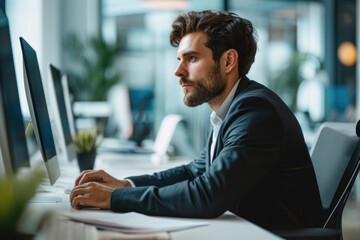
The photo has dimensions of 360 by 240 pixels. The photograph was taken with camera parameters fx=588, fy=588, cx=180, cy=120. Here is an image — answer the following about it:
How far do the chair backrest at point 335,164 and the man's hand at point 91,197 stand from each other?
2.20 feet

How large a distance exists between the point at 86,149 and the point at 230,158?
1.45 meters

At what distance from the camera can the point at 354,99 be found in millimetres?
9148

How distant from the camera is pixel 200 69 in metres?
2.00

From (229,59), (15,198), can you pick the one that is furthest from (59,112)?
(15,198)

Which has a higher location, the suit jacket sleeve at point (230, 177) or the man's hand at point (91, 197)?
the suit jacket sleeve at point (230, 177)

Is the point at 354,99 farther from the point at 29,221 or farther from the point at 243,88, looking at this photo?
the point at 29,221

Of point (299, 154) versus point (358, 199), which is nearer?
point (299, 154)

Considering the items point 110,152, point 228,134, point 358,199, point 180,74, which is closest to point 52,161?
point 180,74

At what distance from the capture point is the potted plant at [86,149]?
9.33 feet

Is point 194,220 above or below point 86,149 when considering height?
above

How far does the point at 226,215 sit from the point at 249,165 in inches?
6.0

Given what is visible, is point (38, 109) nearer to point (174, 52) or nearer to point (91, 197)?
point (91, 197)

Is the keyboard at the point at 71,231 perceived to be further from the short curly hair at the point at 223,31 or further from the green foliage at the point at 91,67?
the green foliage at the point at 91,67

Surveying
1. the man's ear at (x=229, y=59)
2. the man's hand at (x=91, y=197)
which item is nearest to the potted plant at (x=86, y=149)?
the man's ear at (x=229, y=59)
